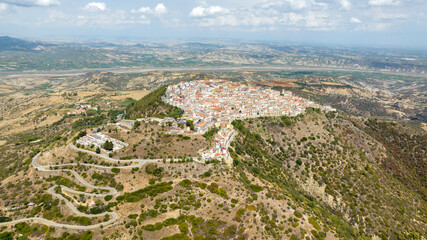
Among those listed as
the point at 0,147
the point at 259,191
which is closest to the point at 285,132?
the point at 259,191

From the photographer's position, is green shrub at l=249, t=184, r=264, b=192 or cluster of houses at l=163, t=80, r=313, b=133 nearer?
green shrub at l=249, t=184, r=264, b=192

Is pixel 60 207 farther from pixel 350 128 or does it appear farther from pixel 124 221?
pixel 350 128

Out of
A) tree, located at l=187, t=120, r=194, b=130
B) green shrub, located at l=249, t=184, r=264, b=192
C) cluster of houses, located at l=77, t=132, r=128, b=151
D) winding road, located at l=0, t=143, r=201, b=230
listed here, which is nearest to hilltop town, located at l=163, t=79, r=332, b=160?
tree, located at l=187, t=120, r=194, b=130

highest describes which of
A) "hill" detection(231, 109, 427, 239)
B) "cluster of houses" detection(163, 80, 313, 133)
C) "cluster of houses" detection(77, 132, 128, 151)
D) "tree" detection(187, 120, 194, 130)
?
"cluster of houses" detection(163, 80, 313, 133)

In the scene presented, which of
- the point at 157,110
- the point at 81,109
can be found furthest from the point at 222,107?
the point at 81,109

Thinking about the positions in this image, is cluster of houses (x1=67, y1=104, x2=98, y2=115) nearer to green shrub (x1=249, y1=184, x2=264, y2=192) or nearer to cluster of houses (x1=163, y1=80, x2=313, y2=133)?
cluster of houses (x1=163, y1=80, x2=313, y2=133)

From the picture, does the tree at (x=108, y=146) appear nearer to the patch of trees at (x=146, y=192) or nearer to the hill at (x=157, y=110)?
the patch of trees at (x=146, y=192)

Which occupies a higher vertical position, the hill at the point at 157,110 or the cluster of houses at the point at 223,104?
the cluster of houses at the point at 223,104

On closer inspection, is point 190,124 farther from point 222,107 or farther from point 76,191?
point 76,191

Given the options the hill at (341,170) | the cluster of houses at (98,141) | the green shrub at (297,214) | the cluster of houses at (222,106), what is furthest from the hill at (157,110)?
the green shrub at (297,214)

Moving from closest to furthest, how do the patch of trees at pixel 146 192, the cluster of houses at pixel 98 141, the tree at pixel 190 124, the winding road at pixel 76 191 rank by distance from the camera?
the winding road at pixel 76 191 < the patch of trees at pixel 146 192 < the cluster of houses at pixel 98 141 < the tree at pixel 190 124
